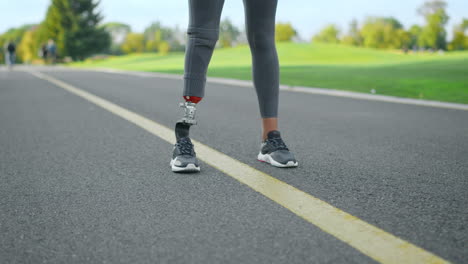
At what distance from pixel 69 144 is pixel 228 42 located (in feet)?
556

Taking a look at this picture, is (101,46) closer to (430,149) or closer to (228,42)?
(430,149)

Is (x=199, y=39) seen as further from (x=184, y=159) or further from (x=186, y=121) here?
(x=184, y=159)

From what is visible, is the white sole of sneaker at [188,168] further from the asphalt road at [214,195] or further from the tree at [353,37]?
the tree at [353,37]

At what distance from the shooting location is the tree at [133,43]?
143m

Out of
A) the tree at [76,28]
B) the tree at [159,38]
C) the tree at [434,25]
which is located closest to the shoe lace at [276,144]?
the tree at [76,28]

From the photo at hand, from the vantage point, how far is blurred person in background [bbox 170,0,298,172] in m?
2.83

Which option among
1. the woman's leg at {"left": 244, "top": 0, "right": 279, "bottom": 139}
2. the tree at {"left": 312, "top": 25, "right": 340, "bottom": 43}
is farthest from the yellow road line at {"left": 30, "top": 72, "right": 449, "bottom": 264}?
the tree at {"left": 312, "top": 25, "right": 340, "bottom": 43}

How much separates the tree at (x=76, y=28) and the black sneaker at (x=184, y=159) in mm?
74694

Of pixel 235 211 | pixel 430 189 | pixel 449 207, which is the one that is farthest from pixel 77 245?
pixel 430 189

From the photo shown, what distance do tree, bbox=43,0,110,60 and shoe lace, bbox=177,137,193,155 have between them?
7464 centimetres

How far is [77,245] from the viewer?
1654 millimetres

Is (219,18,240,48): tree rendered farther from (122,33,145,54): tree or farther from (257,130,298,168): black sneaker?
(257,130,298,168): black sneaker

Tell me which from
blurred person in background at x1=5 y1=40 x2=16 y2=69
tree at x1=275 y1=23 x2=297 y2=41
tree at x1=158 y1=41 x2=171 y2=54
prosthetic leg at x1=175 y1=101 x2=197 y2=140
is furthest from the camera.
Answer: tree at x1=158 y1=41 x2=171 y2=54

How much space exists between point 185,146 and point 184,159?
134 mm
